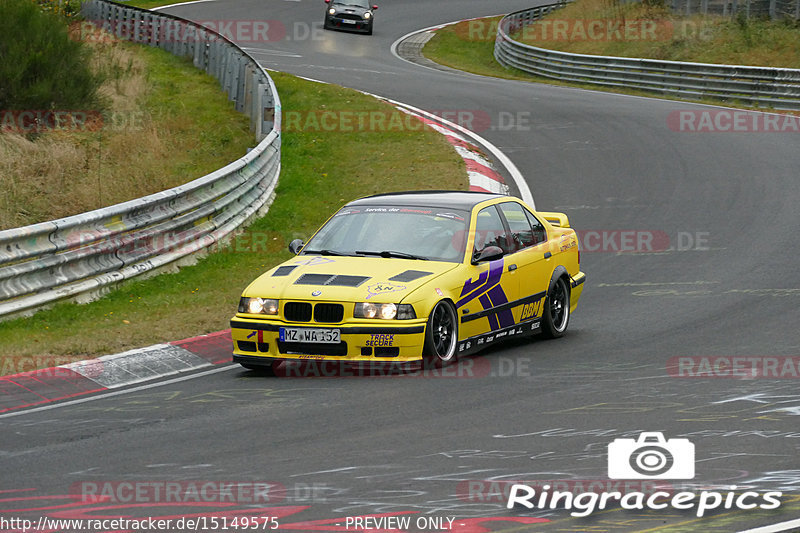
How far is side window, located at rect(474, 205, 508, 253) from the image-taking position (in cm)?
1091

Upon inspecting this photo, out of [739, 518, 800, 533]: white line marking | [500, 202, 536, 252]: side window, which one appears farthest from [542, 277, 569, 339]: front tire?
[739, 518, 800, 533]: white line marking

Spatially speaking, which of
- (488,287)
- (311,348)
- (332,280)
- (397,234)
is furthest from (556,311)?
(311,348)

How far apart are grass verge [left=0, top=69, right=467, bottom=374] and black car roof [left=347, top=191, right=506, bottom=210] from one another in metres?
1.99

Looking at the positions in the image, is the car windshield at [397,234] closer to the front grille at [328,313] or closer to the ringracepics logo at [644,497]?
the front grille at [328,313]

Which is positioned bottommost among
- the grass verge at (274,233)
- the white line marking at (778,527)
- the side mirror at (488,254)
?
the grass verge at (274,233)

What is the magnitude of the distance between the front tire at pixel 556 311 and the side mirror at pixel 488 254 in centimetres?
118

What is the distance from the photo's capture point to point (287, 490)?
6.55 metres

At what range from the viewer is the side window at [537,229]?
1176 centimetres

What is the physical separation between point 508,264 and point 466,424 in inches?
126

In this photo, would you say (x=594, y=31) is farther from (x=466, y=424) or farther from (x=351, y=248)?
(x=466, y=424)

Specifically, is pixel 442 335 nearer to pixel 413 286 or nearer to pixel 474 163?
pixel 413 286

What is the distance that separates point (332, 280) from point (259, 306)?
635mm

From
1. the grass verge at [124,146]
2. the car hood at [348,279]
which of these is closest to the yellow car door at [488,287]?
the car hood at [348,279]

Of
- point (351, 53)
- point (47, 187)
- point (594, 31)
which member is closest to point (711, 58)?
point (594, 31)
